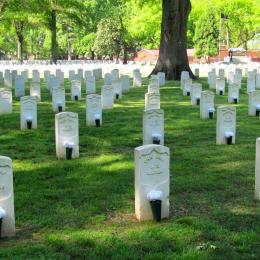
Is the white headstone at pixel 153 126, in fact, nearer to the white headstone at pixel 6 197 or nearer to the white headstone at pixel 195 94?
the white headstone at pixel 6 197

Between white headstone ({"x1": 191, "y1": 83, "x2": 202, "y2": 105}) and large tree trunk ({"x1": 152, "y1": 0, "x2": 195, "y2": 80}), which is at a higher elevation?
large tree trunk ({"x1": 152, "y1": 0, "x2": 195, "y2": 80})

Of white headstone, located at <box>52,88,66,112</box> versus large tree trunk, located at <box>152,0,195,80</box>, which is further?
large tree trunk, located at <box>152,0,195,80</box>

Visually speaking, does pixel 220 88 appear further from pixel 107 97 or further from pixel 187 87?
pixel 107 97

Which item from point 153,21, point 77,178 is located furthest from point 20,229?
point 153,21

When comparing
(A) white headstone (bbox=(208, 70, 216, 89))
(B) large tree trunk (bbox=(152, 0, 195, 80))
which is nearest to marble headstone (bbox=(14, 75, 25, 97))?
(A) white headstone (bbox=(208, 70, 216, 89))

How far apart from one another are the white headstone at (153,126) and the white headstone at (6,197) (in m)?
4.15

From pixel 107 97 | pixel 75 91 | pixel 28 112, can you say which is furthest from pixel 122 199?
pixel 75 91

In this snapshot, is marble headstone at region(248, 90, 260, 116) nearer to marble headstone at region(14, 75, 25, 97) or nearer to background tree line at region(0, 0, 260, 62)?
marble headstone at region(14, 75, 25, 97)

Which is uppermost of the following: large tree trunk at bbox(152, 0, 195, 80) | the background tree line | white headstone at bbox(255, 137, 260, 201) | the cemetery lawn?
the background tree line

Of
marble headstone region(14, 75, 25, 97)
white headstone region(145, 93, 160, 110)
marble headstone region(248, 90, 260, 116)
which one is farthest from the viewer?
marble headstone region(14, 75, 25, 97)

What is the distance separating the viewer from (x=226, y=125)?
952cm

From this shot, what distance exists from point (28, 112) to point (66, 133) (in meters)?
2.90

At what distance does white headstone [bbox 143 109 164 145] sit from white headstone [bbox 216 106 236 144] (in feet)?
3.73

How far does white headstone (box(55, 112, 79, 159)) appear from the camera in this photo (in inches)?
333
